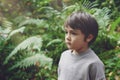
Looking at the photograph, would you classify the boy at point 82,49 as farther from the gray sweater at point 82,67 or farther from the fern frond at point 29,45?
the fern frond at point 29,45

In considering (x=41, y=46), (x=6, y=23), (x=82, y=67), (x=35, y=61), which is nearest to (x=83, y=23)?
(x=82, y=67)

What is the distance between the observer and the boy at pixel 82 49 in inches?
103

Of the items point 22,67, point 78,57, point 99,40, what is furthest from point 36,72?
point 78,57

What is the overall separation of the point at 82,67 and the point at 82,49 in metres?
0.19

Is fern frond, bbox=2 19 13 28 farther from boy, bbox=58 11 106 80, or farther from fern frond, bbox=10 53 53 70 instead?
boy, bbox=58 11 106 80

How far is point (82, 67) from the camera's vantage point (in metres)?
2.65

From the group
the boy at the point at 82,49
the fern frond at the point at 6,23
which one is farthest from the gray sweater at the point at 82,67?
the fern frond at the point at 6,23

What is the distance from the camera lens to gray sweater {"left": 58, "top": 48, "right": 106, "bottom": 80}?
2.60 m

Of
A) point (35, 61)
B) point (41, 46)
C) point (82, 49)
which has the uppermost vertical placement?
point (82, 49)

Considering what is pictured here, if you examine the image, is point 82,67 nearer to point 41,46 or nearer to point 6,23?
point 41,46

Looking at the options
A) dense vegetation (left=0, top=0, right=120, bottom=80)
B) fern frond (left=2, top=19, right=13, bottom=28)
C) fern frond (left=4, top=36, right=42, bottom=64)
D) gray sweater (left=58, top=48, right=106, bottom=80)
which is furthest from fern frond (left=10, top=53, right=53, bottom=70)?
gray sweater (left=58, top=48, right=106, bottom=80)

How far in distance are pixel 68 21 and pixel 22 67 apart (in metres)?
2.52

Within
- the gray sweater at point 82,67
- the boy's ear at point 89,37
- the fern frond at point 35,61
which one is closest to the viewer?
the gray sweater at point 82,67

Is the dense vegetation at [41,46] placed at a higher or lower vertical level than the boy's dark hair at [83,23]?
lower
